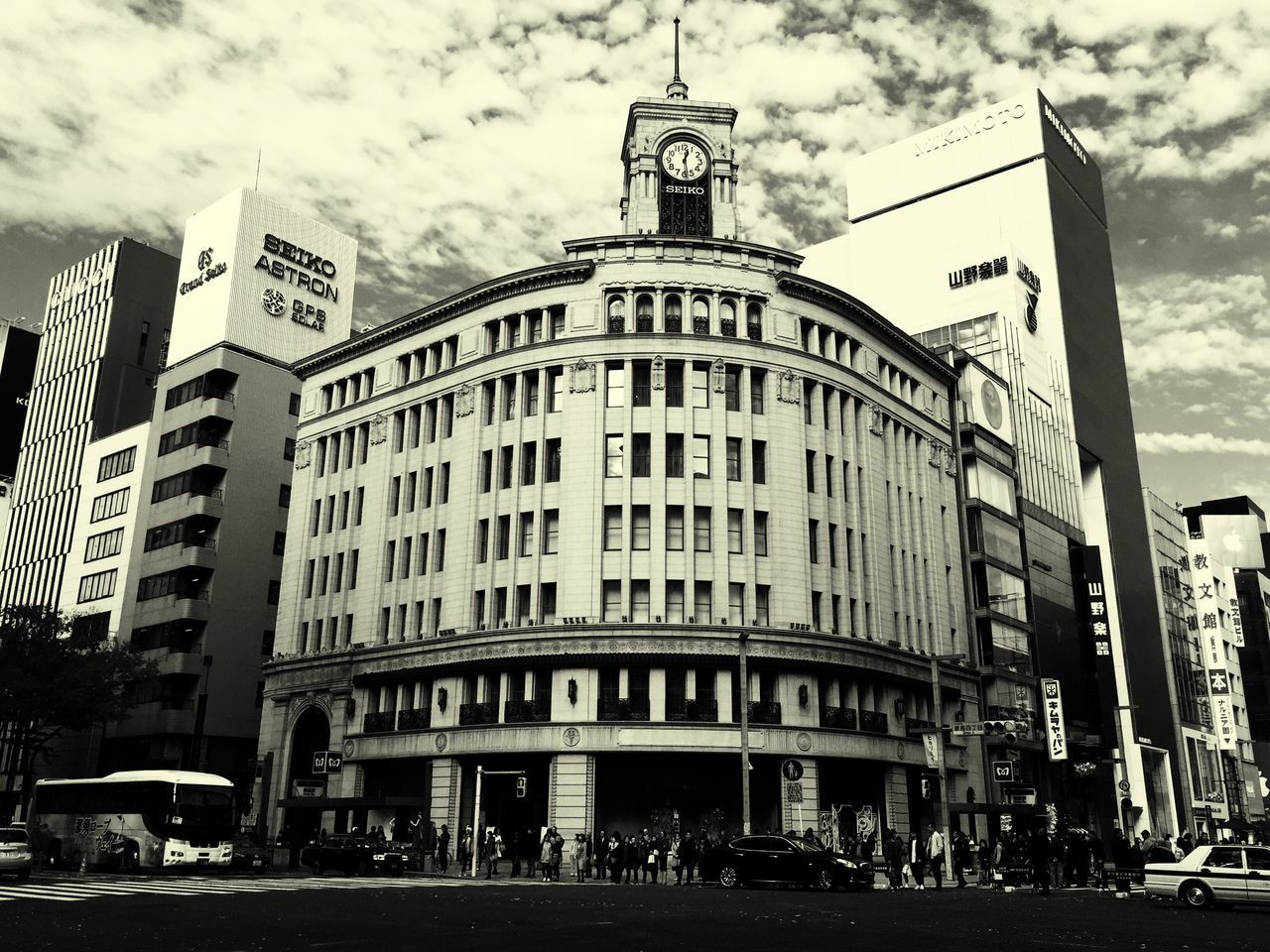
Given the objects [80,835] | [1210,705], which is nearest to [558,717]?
[80,835]

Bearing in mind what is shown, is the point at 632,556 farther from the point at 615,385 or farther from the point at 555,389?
the point at 555,389

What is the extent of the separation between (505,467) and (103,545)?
41.5m

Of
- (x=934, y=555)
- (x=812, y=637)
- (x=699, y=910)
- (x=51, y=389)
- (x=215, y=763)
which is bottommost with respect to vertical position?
(x=699, y=910)

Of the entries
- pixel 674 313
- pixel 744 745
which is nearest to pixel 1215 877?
pixel 744 745

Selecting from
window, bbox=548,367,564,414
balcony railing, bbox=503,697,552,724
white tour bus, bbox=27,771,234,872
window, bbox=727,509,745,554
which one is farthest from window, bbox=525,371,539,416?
white tour bus, bbox=27,771,234,872

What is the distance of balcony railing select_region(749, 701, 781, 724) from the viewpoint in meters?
45.8

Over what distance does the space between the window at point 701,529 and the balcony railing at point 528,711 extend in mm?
9199

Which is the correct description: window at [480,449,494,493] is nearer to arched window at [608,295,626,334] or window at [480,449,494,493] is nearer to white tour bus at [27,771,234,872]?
arched window at [608,295,626,334]

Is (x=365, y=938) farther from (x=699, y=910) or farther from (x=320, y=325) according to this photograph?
(x=320, y=325)

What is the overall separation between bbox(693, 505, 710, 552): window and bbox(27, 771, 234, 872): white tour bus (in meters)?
21.0

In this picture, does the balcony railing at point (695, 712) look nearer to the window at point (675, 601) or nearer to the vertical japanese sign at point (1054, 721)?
the window at point (675, 601)

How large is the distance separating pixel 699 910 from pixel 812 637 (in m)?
26.4

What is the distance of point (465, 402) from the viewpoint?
177ft

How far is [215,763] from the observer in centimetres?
6869
